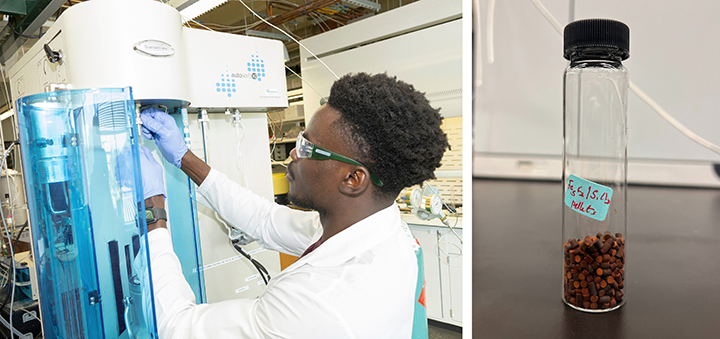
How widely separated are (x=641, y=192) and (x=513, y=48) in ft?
1.85

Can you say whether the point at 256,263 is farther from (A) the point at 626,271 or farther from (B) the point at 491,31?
(B) the point at 491,31

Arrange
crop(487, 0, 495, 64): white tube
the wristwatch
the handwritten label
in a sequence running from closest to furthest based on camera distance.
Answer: the handwritten label
the wristwatch
crop(487, 0, 495, 64): white tube

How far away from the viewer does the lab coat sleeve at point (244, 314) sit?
561mm

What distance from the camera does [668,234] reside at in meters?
0.84

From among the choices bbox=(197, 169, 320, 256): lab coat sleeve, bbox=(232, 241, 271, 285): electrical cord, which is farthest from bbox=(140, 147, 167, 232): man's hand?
bbox=(232, 241, 271, 285): electrical cord

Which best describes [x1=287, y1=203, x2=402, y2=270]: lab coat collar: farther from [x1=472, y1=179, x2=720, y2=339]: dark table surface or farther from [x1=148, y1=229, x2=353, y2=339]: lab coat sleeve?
[x1=472, y1=179, x2=720, y2=339]: dark table surface

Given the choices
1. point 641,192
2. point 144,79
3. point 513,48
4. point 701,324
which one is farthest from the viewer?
point 513,48

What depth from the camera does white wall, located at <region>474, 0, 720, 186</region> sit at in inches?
40.6

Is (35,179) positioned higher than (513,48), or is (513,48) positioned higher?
(513,48)

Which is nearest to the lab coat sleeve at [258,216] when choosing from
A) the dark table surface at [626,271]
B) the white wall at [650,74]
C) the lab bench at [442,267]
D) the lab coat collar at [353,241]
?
the lab coat collar at [353,241]

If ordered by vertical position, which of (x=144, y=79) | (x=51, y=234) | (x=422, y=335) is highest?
(x=144, y=79)

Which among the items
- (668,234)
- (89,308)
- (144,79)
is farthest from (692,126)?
(89,308)

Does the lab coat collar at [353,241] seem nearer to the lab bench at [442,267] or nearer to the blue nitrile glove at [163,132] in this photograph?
the blue nitrile glove at [163,132]

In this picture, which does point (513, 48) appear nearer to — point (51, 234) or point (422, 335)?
point (422, 335)
